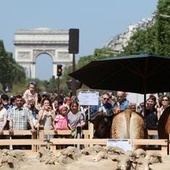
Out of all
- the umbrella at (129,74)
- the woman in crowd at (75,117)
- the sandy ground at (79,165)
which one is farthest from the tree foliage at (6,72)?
the sandy ground at (79,165)

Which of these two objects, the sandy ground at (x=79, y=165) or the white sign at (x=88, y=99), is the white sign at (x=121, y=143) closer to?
the sandy ground at (x=79, y=165)

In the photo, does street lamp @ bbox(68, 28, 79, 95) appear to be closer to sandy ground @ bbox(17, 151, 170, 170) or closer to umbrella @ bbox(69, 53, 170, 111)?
umbrella @ bbox(69, 53, 170, 111)

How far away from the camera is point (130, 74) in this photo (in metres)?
14.6

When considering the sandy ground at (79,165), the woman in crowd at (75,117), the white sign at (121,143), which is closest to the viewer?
the sandy ground at (79,165)

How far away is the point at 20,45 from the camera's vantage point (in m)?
198

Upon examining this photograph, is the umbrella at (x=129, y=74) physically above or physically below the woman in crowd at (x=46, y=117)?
above

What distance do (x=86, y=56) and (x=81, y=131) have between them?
527 feet

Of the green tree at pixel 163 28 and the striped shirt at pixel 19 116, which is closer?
the striped shirt at pixel 19 116

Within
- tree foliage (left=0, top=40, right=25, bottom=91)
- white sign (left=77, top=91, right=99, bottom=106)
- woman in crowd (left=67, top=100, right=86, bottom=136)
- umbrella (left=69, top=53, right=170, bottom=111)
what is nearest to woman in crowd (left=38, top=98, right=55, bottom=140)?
woman in crowd (left=67, top=100, right=86, bottom=136)

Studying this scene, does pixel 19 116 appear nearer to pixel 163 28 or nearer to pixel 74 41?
pixel 74 41

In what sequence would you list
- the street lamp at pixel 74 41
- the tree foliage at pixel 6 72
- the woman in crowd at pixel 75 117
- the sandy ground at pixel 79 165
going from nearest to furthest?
the sandy ground at pixel 79 165 < the woman in crowd at pixel 75 117 < the street lamp at pixel 74 41 < the tree foliage at pixel 6 72

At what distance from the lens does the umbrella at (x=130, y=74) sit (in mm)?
13734

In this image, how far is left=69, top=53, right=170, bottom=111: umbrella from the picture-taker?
13.7 m

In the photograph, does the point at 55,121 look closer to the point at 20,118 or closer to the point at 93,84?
the point at 20,118
